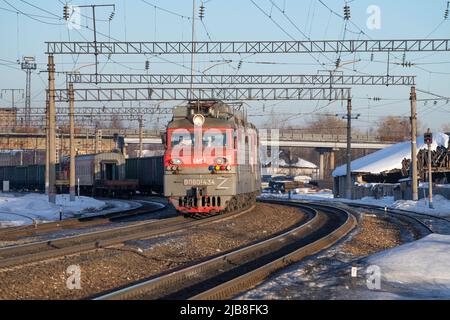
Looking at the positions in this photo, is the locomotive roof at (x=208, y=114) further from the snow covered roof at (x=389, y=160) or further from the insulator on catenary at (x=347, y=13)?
the snow covered roof at (x=389, y=160)

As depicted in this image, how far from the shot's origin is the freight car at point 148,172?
46.2 metres

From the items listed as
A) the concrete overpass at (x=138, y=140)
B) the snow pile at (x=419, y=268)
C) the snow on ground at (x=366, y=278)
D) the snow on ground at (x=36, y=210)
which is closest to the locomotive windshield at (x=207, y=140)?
the snow on ground at (x=36, y=210)

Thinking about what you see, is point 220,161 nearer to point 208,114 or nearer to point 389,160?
point 208,114

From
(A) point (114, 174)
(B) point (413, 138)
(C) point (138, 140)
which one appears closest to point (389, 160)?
(B) point (413, 138)

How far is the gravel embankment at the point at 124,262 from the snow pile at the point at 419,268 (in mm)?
3796

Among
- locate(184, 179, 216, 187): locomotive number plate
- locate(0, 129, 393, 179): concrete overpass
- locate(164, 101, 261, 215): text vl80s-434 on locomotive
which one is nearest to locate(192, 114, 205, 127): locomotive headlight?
locate(164, 101, 261, 215): text vl80s-434 on locomotive

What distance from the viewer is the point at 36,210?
28.3m

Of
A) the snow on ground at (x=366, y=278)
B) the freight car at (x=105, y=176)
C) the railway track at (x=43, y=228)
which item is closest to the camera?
the snow on ground at (x=366, y=278)

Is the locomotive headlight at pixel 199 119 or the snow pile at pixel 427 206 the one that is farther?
the snow pile at pixel 427 206

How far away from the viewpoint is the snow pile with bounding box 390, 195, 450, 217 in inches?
1154

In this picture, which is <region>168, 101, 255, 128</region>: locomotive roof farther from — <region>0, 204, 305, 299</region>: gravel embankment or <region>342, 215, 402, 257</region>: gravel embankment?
<region>342, 215, 402, 257</region>: gravel embankment

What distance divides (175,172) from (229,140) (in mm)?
1983

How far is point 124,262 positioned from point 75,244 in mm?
3219
